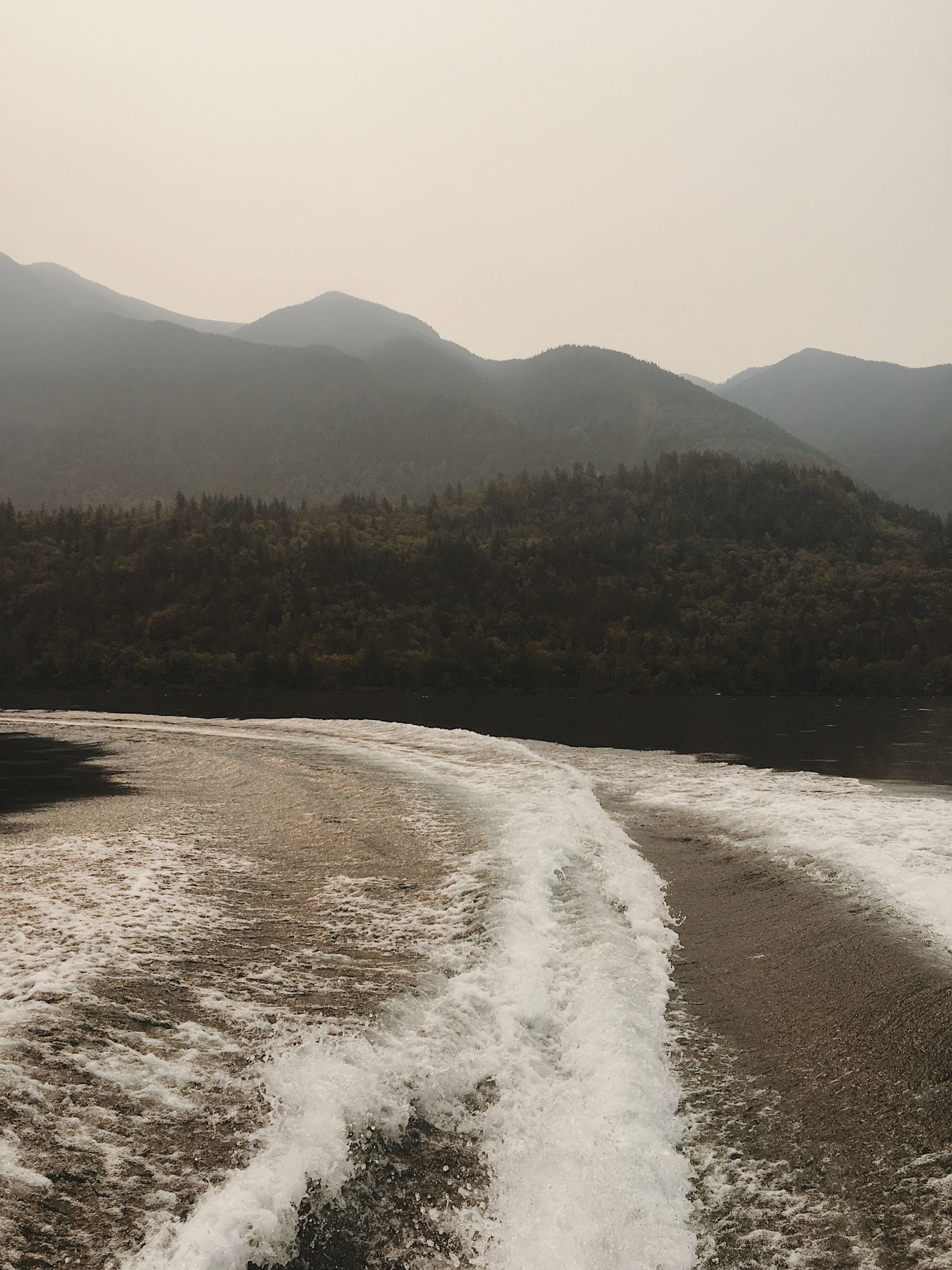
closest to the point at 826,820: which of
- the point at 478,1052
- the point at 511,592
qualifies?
the point at 478,1052

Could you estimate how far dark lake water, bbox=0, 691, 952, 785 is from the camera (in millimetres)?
24500

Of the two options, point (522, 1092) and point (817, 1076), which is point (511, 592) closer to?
point (817, 1076)

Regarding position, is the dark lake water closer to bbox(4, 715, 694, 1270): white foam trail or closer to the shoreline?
the shoreline

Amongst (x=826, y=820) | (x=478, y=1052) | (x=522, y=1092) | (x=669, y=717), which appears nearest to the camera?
(x=522, y=1092)

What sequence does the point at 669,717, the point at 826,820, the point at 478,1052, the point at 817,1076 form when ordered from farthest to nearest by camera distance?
the point at 669,717 < the point at 826,820 < the point at 478,1052 < the point at 817,1076

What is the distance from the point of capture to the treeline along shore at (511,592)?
284 feet

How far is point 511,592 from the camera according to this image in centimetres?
10919

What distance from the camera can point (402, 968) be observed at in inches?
267

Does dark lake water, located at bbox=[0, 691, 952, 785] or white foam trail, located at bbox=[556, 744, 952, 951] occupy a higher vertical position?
white foam trail, located at bbox=[556, 744, 952, 951]

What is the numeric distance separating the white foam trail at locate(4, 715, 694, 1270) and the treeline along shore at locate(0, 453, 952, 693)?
255ft

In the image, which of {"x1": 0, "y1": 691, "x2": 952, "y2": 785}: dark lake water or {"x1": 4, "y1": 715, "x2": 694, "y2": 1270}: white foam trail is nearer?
{"x1": 4, "y1": 715, "x2": 694, "y2": 1270}: white foam trail

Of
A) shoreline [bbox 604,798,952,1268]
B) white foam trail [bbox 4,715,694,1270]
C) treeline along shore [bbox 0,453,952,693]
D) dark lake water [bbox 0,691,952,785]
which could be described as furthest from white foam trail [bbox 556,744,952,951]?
treeline along shore [bbox 0,453,952,693]

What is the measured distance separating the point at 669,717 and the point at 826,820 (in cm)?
3516

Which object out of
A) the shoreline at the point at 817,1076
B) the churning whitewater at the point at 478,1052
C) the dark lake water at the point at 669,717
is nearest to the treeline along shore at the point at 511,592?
the dark lake water at the point at 669,717
